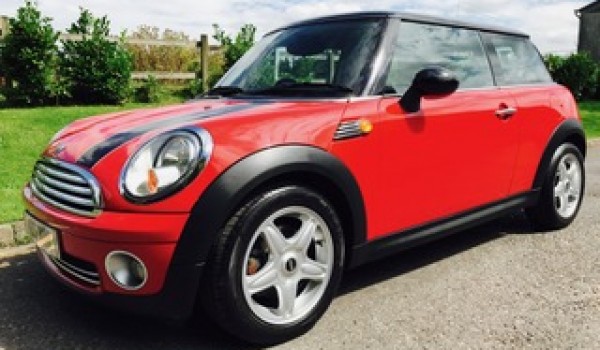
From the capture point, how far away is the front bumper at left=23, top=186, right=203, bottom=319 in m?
2.21

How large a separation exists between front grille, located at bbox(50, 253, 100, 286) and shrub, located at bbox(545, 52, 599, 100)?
15664 mm

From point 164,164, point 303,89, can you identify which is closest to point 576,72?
point 303,89

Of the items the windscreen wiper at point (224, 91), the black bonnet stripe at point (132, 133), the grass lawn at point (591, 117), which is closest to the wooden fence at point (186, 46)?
the windscreen wiper at point (224, 91)

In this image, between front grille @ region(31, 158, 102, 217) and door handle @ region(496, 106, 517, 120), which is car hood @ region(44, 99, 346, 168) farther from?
door handle @ region(496, 106, 517, 120)

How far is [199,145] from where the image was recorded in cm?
232

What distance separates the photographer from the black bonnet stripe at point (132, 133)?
244cm

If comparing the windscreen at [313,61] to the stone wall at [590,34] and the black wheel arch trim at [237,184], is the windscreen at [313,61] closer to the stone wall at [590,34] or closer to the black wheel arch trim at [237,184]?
the black wheel arch trim at [237,184]

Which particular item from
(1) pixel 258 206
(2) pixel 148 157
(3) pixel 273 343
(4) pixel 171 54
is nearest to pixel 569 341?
(3) pixel 273 343

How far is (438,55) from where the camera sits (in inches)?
135

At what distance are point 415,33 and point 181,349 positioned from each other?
212 centimetres

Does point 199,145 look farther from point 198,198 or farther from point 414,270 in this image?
point 414,270

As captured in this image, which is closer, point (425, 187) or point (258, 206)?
point (258, 206)

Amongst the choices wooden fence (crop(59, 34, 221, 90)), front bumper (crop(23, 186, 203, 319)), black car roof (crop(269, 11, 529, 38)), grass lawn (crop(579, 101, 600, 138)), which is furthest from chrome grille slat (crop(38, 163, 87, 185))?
grass lawn (crop(579, 101, 600, 138))

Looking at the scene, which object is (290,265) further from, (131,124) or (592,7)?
(592,7)
